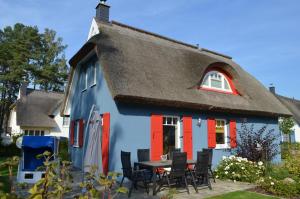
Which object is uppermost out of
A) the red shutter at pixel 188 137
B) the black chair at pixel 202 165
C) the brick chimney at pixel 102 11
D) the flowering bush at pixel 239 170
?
the brick chimney at pixel 102 11

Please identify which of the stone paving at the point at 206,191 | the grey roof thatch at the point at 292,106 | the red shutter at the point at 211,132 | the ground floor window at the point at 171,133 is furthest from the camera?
the grey roof thatch at the point at 292,106

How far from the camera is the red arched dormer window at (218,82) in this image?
39.8 ft

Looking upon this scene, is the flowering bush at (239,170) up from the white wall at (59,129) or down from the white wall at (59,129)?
down

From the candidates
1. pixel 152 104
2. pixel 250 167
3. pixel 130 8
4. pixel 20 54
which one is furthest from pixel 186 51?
pixel 20 54

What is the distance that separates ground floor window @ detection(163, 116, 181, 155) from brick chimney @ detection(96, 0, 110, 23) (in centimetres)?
593

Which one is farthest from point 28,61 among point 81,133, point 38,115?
point 81,133

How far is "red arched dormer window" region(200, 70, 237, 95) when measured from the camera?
39.8 ft

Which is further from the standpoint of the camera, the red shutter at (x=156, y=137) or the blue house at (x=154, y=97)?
the red shutter at (x=156, y=137)

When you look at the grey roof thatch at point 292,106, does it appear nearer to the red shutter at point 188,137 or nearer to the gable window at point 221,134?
the gable window at point 221,134

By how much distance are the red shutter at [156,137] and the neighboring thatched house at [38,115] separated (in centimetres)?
1748

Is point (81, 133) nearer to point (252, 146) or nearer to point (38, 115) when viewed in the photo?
point (252, 146)

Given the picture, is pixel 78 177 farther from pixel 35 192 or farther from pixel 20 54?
pixel 20 54

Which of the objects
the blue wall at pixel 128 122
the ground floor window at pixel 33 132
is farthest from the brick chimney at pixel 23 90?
the blue wall at pixel 128 122

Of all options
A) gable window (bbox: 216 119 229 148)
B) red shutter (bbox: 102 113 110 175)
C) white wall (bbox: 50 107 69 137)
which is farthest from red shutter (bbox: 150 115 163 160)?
white wall (bbox: 50 107 69 137)
